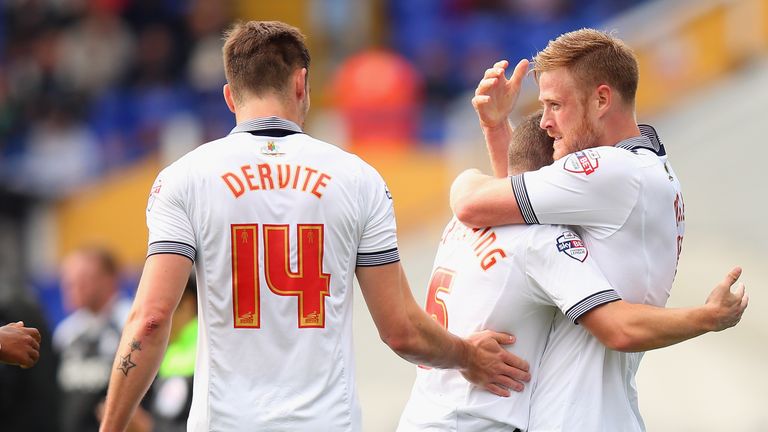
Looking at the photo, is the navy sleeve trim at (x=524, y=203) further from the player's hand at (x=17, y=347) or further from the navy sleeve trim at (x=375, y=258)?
the player's hand at (x=17, y=347)

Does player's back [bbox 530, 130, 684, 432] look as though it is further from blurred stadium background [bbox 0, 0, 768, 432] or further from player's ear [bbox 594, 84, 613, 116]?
blurred stadium background [bbox 0, 0, 768, 432]

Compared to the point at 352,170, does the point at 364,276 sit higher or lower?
lower

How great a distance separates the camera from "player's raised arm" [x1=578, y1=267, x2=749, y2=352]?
4.34 meters

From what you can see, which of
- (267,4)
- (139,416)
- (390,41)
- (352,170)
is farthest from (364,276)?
(267,4)

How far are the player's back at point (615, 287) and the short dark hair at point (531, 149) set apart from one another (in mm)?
276

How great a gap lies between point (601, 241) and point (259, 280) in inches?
47.9

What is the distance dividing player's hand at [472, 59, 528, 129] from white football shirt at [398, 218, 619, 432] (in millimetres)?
520

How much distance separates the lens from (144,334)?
4230 millimetres

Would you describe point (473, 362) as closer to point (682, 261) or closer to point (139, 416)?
point (139, 416)

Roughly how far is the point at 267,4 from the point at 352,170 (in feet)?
44.7

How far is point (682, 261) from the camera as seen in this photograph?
1021 cm

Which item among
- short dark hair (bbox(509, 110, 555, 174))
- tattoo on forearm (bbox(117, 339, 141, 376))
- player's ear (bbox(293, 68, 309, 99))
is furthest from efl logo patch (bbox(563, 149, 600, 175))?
tattoo on forearm (bbox(117, 339, 141, 376))

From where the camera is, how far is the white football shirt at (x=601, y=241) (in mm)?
4574

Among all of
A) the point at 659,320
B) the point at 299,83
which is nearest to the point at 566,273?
the point at 659,320
